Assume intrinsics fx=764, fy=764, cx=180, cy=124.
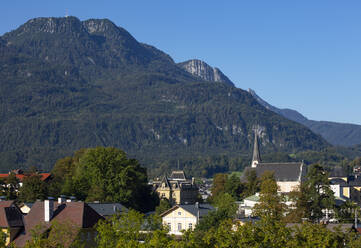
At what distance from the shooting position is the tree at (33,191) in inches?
4220

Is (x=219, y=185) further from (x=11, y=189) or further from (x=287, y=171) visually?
(x=11, y=189)

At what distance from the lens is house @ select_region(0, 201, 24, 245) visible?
220 feet

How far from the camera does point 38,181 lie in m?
111

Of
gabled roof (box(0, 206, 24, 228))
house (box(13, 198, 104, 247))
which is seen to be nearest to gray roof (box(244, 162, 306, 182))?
house (box(13, 198, 104, 247))

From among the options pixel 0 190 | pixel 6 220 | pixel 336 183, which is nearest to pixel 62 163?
pixel 0 190

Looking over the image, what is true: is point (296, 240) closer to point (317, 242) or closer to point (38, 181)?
point (317, 242)

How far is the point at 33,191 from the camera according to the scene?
355 ft

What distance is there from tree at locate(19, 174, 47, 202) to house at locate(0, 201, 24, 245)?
3593 cm

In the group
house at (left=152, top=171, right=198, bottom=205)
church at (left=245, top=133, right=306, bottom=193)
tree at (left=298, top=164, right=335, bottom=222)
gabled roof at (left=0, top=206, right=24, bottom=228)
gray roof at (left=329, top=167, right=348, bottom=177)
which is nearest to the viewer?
gabled roof at (left=0, top=206, right=24, bottom=228)

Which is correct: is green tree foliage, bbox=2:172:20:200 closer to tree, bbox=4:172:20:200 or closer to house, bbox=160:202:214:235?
tree, bbox=4:172:20:200

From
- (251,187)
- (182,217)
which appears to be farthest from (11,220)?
(251,187)

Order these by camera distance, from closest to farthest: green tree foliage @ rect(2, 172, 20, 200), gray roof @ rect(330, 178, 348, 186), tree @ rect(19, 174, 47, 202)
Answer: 1. tree @ rect(19, 174, 47, 202)
2. green tree foliage @ rect(2, 172, 20, 200)
3. gray roof @ rect(330, 178, 348, 186)

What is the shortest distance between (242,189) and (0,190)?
53008 mm

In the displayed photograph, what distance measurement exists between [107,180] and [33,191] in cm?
1167
